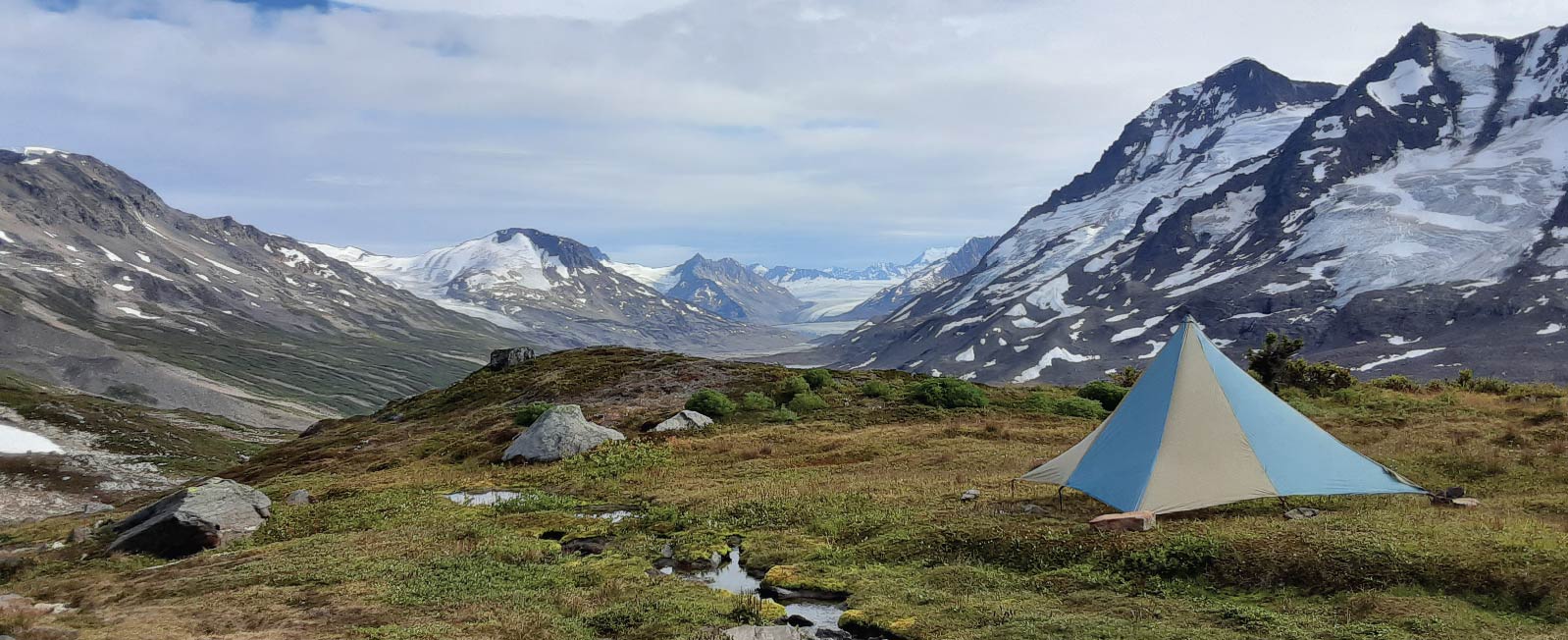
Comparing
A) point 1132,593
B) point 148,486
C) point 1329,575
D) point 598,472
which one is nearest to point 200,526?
point 598,472

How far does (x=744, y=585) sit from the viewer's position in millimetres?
18453

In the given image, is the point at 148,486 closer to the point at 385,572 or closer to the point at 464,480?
the point at 464,480

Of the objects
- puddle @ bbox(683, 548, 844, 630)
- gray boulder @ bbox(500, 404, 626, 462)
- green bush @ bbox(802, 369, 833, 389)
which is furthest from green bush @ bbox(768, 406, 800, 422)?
puddle @ bbox(683, 548, 844, 630)

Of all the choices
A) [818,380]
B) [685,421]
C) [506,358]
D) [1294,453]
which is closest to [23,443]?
[506,358]

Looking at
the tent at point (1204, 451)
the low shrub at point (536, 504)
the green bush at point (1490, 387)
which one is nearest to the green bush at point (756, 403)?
the low shrub at point (536, 504)

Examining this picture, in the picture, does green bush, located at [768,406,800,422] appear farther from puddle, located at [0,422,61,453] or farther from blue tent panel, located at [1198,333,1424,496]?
puddle, located at [0,422,61,453]

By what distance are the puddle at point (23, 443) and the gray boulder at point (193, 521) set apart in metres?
105

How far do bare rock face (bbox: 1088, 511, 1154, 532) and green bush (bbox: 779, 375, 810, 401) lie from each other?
33.3 metres

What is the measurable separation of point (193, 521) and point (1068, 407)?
4026 centimetres

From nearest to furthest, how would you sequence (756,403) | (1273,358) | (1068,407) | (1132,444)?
(1132,444) < (1068,407) < (756,403) < (1273,358)

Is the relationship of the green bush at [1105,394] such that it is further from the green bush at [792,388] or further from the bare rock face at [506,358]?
the bare rock face at [506,358]

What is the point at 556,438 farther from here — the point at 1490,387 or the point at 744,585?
the point at 1490,387

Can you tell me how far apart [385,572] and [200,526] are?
383 inches

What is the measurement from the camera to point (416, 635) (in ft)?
48.1
